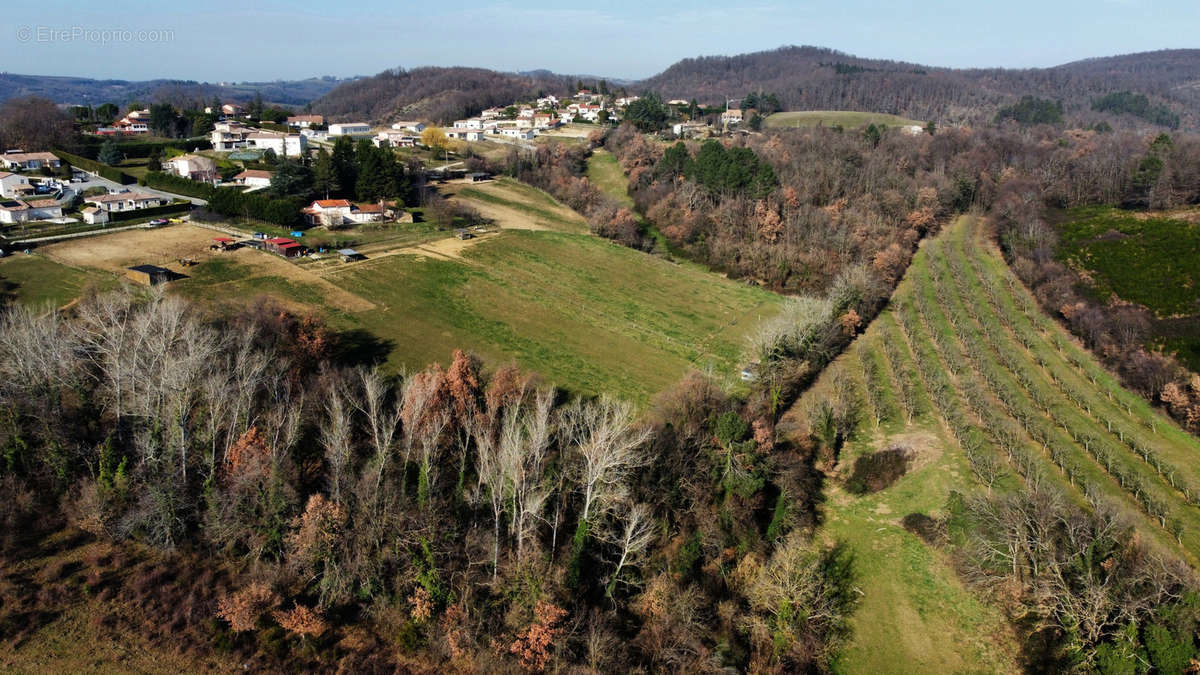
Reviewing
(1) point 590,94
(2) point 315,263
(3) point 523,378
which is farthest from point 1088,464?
(1) point 590,94

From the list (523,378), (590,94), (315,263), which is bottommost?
(523,378)

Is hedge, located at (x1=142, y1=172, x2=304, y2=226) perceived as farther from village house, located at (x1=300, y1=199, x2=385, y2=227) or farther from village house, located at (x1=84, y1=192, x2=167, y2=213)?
village house, located at (x1=84, y1=192, x2=167, y2=213)

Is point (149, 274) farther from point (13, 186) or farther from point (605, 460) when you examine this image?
point (605, 460)

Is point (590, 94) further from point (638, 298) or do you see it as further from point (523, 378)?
point (523, 378)

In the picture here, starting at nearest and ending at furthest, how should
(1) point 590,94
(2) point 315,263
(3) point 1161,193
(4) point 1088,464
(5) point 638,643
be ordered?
(5) point 638,643 → (4) point 1088,464 → (2) point 315,263 → (3) point 1161,193 → (1) point 590,94

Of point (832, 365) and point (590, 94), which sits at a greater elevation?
point (590, 94)

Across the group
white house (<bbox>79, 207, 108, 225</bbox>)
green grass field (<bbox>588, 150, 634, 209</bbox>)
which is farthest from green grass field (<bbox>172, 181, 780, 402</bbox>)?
green grass field (<bbox>588, 150, 634, 209</bbox>)

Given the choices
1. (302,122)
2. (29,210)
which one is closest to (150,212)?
(29,210)
